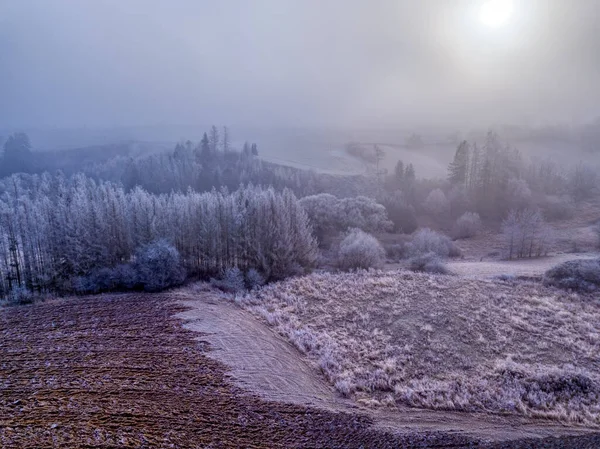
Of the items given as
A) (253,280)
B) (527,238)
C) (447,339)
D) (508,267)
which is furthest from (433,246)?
(447,339)

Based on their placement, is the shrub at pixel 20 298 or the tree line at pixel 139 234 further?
the tree line at pixel 139 234

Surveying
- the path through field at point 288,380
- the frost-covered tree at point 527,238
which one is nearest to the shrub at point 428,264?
the frost-covered tree at point 527,238

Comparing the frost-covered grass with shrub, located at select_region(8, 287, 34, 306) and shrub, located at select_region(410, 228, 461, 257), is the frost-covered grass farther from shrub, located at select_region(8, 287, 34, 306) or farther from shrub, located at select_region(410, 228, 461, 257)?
shrub, located at select_region(410, 228, 461, 257)

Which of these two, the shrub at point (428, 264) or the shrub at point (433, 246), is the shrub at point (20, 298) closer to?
the shrub at point (428, 264)

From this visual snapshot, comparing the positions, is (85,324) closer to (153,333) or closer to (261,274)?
(153,333)

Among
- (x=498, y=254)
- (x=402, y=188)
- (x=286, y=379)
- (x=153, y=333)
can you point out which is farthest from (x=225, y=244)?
(x=402, y=188)
